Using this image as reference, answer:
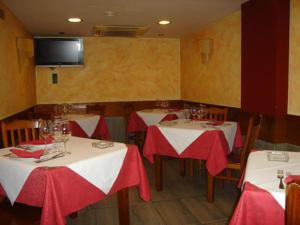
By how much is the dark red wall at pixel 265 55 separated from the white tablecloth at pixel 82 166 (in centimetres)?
216

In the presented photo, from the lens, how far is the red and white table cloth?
9.67 ft

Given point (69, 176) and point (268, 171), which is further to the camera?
point (69, 176)

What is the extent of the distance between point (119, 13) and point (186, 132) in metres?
2.14

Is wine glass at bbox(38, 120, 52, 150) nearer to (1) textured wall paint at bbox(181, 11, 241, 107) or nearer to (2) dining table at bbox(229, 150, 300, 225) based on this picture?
(2) dining table at bbox(229, 150, 300, 225)

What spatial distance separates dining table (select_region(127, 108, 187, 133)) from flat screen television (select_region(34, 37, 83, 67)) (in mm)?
1697

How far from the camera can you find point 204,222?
2635 millimetres

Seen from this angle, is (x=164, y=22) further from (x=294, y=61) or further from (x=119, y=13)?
(x=294, y=61)

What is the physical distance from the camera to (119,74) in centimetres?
614

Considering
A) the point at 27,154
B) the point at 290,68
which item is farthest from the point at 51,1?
the point at 290,68

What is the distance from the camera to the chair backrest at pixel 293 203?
97cm
